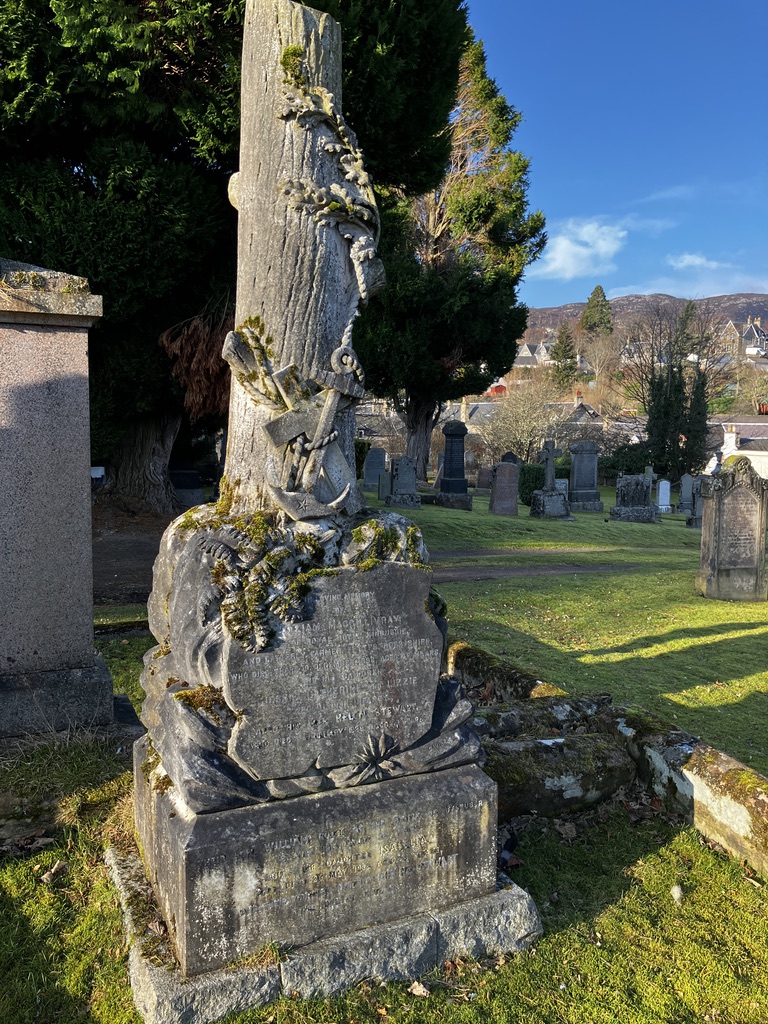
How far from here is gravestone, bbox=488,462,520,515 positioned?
2288cm

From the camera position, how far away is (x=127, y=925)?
3088 mm

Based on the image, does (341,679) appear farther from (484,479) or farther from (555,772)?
(484,479)

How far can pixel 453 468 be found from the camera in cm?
2498

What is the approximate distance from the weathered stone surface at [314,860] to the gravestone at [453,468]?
21.1m

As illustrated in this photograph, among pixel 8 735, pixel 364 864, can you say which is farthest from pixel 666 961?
pixel 8 735

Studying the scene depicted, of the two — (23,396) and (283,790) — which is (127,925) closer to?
(283,790)

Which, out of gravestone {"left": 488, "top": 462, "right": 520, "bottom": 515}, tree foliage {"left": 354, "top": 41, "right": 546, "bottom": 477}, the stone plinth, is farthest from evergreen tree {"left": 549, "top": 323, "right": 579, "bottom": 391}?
gravestone {"left": 488, "top": 462, "right": 520, "bottom": 515}

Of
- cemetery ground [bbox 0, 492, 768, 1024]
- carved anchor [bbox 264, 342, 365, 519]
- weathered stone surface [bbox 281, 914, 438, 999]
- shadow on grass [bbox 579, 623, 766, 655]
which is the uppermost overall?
carved anchor [bbox 264, 342, 365, 519]

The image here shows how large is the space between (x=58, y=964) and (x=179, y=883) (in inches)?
32.2

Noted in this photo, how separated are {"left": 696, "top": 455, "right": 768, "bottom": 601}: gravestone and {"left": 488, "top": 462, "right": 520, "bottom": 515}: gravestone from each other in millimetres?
10721

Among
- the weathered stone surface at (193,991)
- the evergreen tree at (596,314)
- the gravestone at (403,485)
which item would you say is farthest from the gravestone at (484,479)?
the evergreen tree at (596,314)

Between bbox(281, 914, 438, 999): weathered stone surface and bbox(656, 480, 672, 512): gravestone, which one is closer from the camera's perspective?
bbox(281, 914, 438, 999): weathered stone surface

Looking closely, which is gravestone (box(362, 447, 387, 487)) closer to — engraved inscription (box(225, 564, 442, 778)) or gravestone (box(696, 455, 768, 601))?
gravestone (box(696, 455, 768, 601))

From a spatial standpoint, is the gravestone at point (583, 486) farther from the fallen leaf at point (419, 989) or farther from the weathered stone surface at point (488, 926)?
the fallen leaf at point (419, 989)
